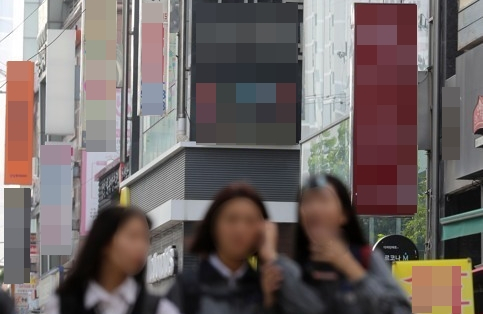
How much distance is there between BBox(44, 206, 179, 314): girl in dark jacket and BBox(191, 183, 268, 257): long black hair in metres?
0.18

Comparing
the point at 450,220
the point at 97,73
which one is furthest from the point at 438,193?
the point at 97,73

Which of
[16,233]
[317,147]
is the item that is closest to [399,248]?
[317,147]

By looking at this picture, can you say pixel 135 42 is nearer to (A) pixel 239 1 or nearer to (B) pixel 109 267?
(A) pixel 239 1

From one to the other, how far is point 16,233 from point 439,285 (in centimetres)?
2690

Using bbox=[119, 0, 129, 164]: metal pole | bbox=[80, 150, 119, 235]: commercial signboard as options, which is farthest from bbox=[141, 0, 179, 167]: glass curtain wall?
bbox=[80, 150, 119, 235]: commercial signboard

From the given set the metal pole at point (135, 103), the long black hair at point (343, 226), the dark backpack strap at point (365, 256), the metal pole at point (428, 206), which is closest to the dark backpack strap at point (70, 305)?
the long black hair at point (343, 226)

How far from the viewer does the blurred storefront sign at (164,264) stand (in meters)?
32.9

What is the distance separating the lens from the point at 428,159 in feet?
88.6

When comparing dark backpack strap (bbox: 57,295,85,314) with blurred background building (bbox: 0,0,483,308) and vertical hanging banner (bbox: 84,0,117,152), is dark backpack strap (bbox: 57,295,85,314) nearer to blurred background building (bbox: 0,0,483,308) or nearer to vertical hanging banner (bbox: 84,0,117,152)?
blurred background building (bbox: 0,0,483,308)

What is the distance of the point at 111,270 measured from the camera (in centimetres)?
486

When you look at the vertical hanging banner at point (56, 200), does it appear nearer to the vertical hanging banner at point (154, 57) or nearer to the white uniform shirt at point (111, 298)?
the vertical hanging banner at point (154, 57)

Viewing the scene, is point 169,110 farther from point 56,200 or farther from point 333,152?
point 56,200

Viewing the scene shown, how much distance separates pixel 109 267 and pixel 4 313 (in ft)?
3.97

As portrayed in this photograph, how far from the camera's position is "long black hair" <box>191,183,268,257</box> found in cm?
470
